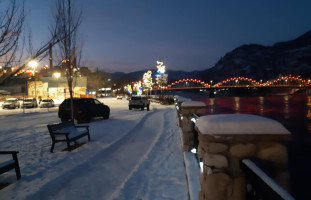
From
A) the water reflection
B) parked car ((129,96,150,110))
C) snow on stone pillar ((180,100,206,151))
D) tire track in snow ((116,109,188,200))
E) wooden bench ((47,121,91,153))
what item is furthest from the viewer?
parked car ((129,96,150,110))

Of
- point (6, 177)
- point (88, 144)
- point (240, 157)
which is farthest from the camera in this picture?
point (88, 144)

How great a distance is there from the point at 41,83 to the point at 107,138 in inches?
1919

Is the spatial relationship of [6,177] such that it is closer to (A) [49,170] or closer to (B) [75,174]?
(A) [49,170]

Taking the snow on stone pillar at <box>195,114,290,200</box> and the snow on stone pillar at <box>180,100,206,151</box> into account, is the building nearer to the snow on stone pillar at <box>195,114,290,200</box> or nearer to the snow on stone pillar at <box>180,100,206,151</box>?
the snow on stone pillar at <box>180,100,206,151</box>

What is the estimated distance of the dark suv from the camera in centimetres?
1528

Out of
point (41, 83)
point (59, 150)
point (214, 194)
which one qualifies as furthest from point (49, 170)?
point (41, 83)

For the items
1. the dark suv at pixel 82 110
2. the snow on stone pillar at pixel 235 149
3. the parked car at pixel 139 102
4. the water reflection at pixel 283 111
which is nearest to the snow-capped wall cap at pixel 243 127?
the snow on stone pillar at pixel 235 149

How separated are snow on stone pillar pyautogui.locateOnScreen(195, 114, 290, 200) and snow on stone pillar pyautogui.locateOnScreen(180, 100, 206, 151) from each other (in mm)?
4053

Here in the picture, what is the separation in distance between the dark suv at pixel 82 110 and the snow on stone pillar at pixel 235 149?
1329 cm

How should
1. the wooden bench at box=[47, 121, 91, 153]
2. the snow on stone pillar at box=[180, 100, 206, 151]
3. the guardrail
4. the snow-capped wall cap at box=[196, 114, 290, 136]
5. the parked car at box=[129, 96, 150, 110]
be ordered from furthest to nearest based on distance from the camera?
the parked car at box=[129, 96, 150, 110]
the wooden bench at box=[47, 121, 91, 153]
the snow on stone pillar at box=[180, 100, 206, 151]
the snow-capped wall cap at box=[196, 114, 290, 136]
the guardrail

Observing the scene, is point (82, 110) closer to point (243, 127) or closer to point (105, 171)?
point (105, 171)

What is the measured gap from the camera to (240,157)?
2.75 m

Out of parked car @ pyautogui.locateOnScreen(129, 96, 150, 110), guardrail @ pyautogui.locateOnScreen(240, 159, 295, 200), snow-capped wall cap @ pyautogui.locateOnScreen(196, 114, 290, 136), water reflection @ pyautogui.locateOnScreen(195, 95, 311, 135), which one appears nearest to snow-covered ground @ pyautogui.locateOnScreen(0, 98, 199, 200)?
guardrail @ pyautogui.locateOnScreen(240, 159, 295, 200)

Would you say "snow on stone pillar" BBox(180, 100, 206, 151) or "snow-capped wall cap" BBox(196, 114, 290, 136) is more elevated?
"snow-capped wall cap" BBox(196, 114, 290, 136)
